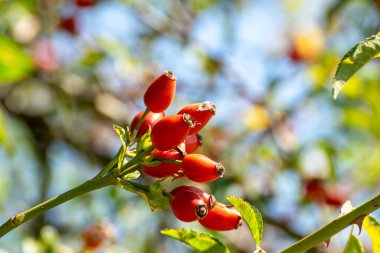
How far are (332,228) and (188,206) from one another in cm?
36

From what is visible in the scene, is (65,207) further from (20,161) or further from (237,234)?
(237,234)

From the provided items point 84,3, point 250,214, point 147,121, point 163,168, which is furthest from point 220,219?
point 84,3

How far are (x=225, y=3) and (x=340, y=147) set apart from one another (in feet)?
6.12

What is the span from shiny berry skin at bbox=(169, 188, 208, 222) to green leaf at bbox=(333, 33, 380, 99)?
433 millimetres

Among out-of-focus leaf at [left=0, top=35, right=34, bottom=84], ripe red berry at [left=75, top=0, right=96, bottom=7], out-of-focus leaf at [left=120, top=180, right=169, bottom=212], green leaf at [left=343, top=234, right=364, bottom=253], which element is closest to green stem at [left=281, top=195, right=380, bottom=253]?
green leaf at [left=343, top=234, right=364, bottom=253]

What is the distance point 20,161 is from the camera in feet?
19.1

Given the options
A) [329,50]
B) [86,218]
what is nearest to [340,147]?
[329,50]

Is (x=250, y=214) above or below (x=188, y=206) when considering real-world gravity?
above

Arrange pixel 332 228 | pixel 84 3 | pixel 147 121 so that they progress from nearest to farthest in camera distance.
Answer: pixel 332 228 → pixel 147 121 → pixel 84 3

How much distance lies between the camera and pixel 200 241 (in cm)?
154

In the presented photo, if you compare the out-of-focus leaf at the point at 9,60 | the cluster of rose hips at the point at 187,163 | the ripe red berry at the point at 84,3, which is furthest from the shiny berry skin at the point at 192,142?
the ripe red berry at the point at 84,3

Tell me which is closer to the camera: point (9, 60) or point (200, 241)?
point (200, 241)

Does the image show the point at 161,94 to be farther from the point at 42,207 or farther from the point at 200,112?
the point at 42,207

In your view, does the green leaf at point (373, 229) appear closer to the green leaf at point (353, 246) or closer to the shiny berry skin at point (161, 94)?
the green leaf at point (353, 246)
